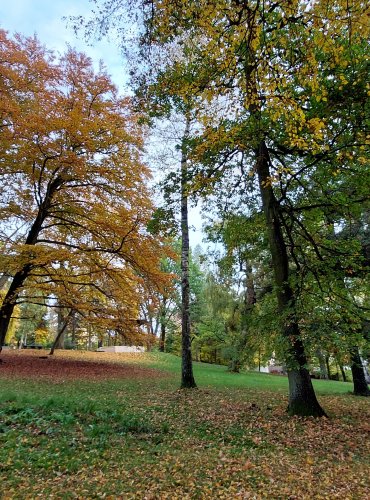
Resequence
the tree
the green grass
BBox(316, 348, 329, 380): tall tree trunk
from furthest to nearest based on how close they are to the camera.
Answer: the green grass, BBox(316, 348, 329, 380): tall tree trunk, the tree

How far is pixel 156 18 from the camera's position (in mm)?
3992

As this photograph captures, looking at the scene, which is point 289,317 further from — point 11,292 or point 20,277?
point 20,277

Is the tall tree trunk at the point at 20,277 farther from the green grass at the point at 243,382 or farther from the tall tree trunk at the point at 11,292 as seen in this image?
the green grass at the point at 243,382

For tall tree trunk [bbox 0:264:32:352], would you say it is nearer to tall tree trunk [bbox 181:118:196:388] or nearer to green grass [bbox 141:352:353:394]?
tall tree trunk [bbox 181:118:196:388]

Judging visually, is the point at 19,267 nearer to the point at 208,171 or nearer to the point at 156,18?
the point at 208,171

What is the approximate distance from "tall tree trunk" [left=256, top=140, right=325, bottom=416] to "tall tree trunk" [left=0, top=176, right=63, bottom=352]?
7853mm

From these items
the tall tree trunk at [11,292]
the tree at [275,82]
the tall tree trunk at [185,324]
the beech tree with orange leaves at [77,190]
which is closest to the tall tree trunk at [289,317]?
the tree at [275,82]

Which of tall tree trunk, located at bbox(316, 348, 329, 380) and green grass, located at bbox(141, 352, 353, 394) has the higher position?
tall tree trunk, located at bbox(316, 348, 329, 380)

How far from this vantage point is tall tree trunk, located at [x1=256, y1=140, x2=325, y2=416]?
6.80 m

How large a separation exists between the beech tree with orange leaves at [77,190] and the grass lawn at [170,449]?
433 cm

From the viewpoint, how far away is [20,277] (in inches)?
473

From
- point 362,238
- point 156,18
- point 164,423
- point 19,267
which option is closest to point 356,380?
point 362,238

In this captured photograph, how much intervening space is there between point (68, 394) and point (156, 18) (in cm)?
774

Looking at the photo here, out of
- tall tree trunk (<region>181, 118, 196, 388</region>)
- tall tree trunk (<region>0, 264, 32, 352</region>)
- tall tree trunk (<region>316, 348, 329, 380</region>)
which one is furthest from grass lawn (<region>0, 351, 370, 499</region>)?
tall tree trunk (<region>0, 264, 32, 352</region>)
